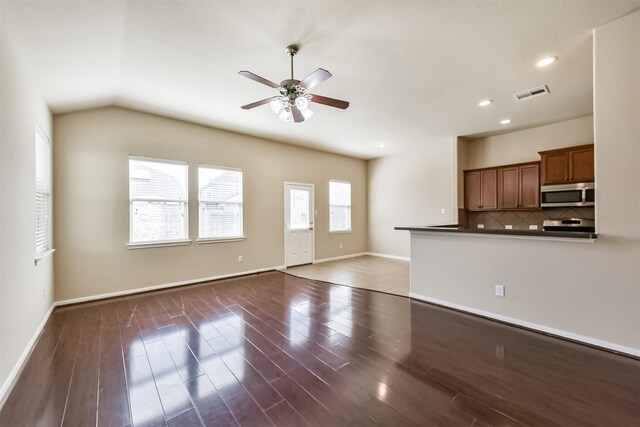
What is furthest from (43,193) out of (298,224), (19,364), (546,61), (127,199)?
(546,61)

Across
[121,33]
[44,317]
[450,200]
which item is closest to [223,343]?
[44,317]

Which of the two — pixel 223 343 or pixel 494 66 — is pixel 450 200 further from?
pixel 223 343

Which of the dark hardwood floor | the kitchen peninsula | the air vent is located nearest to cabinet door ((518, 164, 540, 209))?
the air vent

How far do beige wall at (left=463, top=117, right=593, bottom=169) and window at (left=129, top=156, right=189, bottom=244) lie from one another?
610cm

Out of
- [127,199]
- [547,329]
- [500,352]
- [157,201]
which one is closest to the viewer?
[500,352]

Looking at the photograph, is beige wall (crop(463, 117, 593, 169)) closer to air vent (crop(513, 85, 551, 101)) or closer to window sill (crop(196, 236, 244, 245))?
air vent (crop(513, 85, 551, 101))

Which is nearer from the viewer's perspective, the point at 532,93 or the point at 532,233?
the point at 532,233

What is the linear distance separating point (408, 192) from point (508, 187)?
2268mm

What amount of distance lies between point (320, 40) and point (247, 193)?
3.59m

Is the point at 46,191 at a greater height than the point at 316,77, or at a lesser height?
lesser

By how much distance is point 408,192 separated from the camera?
704 cm

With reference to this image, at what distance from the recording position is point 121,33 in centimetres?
238

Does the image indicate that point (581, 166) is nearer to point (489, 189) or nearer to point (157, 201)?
point (489, 189)

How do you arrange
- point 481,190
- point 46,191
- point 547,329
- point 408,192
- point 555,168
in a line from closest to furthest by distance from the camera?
1. point 547,329
2. point 46,191
3. point 555,168
4. point 481,190
5. point 408,192
